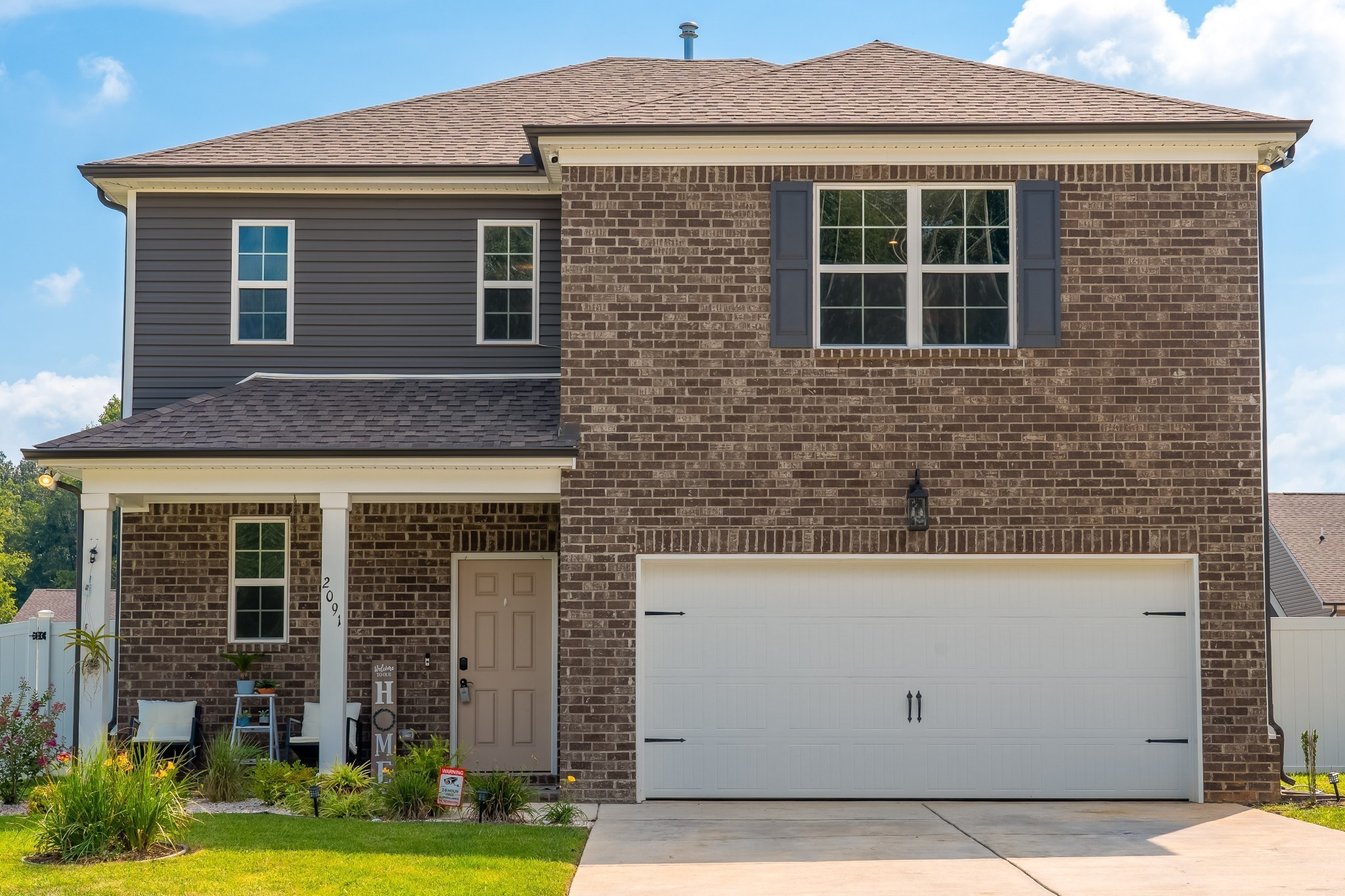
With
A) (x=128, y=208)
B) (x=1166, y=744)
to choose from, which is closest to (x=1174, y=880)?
(x=1166, y=744)

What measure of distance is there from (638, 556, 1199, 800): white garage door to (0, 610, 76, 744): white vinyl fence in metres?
6.86

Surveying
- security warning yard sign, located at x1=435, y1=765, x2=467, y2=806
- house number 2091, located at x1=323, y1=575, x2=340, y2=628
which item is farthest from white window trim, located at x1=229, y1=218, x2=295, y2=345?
security warning yard sign, located at x1=435, y1=765, x2=467, y2=806

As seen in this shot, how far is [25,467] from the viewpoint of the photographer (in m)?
88.7

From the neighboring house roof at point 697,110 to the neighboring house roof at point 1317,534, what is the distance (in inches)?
509

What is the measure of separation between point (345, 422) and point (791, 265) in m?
4.34

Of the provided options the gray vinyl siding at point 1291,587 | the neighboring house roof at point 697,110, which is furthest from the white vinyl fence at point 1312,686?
the gray vinyl siding at point 1291,587

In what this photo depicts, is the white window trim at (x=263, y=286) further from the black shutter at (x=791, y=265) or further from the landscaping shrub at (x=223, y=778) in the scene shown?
the black shutter at (x=791, y=265)

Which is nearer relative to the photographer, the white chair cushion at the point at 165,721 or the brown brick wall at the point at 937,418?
the brown brick wall at the point at 937,418

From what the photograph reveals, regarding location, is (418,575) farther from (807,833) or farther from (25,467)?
(25,467)

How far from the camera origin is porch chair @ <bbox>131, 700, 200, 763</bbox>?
12797 mm

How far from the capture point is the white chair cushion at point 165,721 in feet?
42.0

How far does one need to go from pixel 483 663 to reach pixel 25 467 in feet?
280

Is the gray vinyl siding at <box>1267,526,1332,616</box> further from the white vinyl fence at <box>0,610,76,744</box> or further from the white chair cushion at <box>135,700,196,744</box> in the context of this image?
the white vinyl fence at <box>0,610,76,744</box>

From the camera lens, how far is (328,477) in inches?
463
